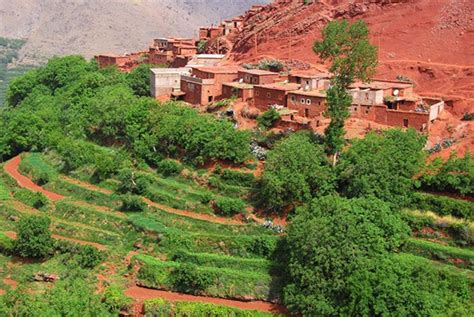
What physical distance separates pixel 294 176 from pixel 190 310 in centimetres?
739

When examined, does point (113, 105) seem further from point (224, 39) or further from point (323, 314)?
point (323, 314)

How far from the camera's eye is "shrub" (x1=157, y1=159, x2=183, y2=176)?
29703mm

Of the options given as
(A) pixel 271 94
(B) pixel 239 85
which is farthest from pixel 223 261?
(B) pixel 239 85

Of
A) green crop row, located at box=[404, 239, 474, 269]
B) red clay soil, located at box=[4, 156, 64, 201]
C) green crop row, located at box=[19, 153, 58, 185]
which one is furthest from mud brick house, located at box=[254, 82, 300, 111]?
green crop row, located at box=[19, 153, 58, 185]

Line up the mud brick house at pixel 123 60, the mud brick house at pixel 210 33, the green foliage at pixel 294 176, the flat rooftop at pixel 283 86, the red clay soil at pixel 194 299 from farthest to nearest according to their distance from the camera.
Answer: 1. the mud brick house at pixel 123 60
2. the mud brick house at pixel 210 33
3. the flat rooftop at pixel 283 86
4. the green foliage at pixel 294 176
5. the red clay soil at pixel 194 299

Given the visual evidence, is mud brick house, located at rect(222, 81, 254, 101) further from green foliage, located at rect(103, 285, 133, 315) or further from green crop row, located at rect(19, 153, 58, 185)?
green foliage, located at rect(103, 285, 133, 315)

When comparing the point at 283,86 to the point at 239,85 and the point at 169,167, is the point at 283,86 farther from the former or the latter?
the point at 169,167

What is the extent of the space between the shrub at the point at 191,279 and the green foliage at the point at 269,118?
10011 millimetres

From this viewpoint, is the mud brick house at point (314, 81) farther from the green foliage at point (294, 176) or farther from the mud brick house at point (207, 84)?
the green foliage at point (294, 176)

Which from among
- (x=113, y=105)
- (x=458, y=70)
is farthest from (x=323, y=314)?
(x=113, y=105)

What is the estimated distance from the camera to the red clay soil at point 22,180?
31453 mm

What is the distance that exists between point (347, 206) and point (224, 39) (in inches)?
1129

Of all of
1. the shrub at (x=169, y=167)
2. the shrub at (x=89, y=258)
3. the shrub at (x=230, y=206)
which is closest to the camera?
the shrub at (x=89, y=258)

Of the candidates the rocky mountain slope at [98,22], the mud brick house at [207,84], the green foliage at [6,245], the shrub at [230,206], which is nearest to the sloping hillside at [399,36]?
the mud brick house at [207,84]
